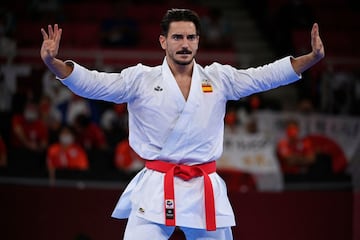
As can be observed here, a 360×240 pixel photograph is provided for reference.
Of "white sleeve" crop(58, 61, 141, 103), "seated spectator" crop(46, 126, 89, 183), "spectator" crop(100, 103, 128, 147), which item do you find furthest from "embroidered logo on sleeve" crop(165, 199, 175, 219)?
"spectator" crop(100, 103, 128, 147)

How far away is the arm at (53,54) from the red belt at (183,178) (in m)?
0.78

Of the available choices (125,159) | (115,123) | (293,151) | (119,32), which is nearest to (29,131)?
(115,123)

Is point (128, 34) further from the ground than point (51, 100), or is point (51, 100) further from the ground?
point (128, 34)

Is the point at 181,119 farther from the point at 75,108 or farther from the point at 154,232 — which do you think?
the point at 75,108

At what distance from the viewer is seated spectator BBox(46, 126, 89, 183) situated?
10555 mm

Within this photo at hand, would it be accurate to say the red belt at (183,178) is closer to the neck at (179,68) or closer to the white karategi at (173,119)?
the white karategi at (173,119)

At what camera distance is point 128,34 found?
14227 millimetres

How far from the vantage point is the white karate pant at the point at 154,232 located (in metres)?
5.14

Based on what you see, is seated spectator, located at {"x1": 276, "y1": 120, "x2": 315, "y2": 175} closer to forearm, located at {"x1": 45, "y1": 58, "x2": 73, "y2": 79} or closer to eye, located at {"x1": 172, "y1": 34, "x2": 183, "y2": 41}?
eye, located at {"x1": 172, "y1": 34, "x2": 183, "y2": 41}

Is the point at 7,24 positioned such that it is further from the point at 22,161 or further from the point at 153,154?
the point at 153,154

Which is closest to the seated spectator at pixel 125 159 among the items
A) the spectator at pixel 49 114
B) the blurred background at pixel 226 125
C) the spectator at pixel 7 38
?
the blurred background at pixel 226 125

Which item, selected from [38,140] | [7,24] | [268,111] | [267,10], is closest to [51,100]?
[38,140]

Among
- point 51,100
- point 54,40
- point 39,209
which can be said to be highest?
point 54,40

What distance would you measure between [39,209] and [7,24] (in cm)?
626
